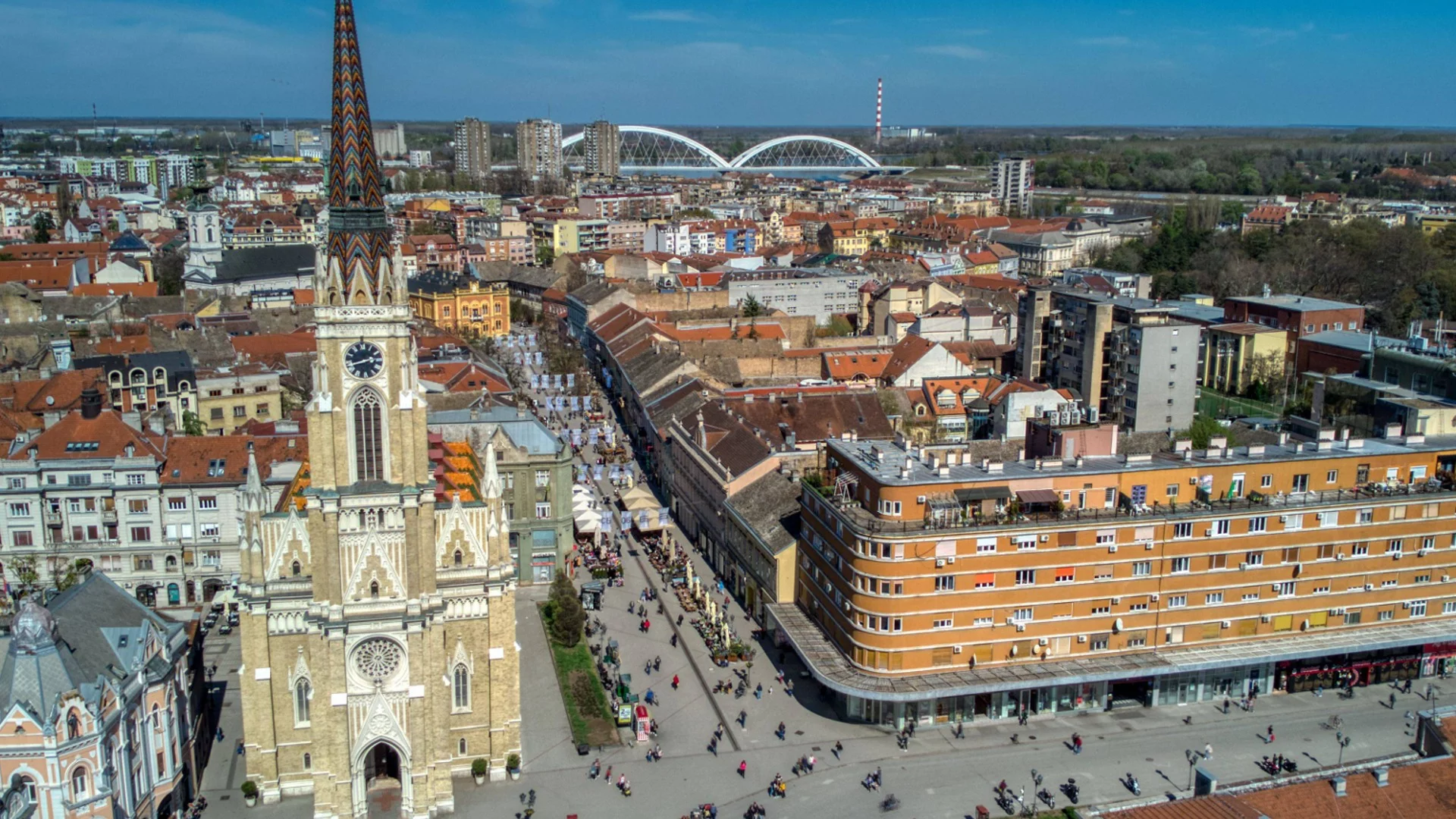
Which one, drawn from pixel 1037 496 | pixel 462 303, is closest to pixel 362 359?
pixel 1037 496

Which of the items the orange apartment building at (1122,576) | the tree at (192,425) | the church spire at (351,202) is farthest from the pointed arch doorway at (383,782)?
the tree at (192,425)

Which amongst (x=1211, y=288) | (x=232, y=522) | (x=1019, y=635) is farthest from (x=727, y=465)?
(x=1211, y=288)

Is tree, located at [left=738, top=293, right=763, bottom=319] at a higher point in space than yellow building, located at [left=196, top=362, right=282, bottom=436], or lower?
higher

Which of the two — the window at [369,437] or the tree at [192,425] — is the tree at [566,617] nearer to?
the window at [369,437]

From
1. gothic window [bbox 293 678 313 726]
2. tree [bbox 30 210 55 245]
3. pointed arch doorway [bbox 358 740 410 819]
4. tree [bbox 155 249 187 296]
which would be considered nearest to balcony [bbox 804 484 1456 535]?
pointed arch doorway [bbox 358 740 410 819]

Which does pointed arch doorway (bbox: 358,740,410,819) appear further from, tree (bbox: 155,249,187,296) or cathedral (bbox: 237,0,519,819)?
tree (bbox: 155,249,187,296)

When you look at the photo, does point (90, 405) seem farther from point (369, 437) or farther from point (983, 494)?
point (983, 494)
